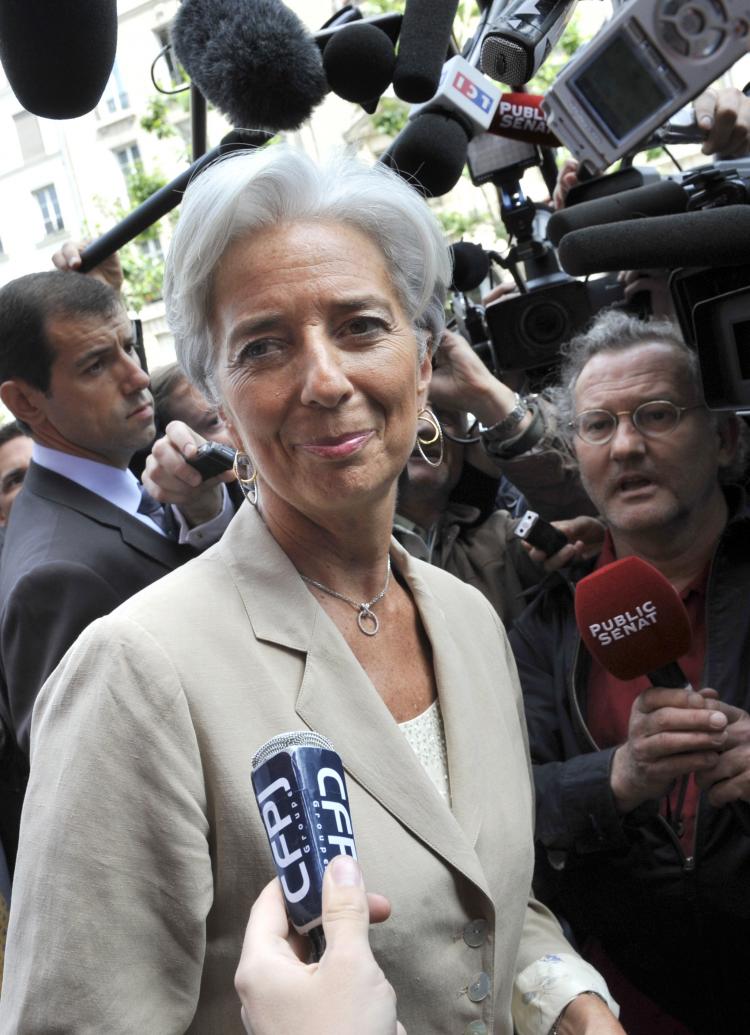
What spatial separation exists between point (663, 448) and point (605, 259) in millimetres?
683

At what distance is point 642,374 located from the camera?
234 cm

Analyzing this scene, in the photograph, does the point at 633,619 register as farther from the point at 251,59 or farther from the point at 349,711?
the point at 251,59

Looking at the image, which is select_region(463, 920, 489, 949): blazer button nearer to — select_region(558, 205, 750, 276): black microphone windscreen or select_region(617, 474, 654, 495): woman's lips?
select_region(558, 205, 750, 276): black microphone windscreen

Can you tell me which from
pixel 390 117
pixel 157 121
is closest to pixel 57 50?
pixel 390 117

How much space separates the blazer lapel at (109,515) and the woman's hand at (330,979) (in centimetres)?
139

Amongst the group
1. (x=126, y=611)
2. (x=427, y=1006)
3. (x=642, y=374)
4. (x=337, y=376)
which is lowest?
(x=427, y=1006)

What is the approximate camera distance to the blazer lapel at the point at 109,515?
223 cm

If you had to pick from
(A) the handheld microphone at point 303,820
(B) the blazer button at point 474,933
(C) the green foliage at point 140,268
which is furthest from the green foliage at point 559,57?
(A) the handheld microphone at point 303,820

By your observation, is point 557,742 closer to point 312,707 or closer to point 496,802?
point 496,802

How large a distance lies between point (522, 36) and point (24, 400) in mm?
1319

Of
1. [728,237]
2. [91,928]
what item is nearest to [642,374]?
[728,237]

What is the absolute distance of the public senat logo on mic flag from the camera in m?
1.66

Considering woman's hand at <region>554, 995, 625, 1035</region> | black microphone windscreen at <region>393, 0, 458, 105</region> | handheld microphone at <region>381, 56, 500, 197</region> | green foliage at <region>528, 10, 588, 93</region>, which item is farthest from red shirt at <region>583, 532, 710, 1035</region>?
green foliage at <region>528, 10, 588, 93</region>

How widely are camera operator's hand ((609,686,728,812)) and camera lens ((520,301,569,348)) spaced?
3.72ft
